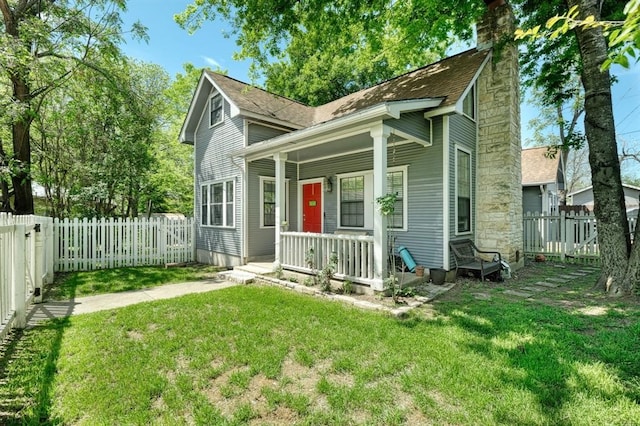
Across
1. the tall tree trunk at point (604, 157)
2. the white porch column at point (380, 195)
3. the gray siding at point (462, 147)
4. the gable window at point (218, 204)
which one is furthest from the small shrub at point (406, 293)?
the gable window at point (218, 204)

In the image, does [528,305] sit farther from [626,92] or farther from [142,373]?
[626,92]

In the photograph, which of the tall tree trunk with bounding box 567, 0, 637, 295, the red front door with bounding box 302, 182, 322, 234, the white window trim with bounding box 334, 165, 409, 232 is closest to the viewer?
the tall tree trunk with bounding box 567, 0, 637, 295

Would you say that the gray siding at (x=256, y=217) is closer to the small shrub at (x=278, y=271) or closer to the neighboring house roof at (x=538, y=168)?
the small shrub at (x=278, y=271)

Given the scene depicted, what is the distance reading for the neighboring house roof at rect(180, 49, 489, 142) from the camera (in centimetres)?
711

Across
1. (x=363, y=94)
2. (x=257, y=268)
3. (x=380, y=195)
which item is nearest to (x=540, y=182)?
(x=363, y=94)

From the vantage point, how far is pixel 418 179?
23.8ft

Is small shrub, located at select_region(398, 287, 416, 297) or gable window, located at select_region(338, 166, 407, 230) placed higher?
gable window, located at select_region(338, 166, 407, 230)

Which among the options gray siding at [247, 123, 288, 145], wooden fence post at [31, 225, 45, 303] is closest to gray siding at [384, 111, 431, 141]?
gray siding at [247, 123, 288, 145]

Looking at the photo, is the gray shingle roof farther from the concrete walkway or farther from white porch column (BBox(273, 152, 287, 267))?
the concrete walkway

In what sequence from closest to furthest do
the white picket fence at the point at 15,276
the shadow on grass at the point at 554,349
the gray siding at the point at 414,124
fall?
the shadow on grass at the point at 554,349
the white picket fence at the point at 15,276
the gray siding at the point at 414,124

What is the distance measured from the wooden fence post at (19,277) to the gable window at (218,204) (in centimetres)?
561

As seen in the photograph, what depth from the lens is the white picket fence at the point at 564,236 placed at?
30.3ft

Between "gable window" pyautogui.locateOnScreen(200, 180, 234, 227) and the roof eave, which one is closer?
the roof eave

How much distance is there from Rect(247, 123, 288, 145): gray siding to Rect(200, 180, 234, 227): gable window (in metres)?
1.62
